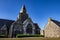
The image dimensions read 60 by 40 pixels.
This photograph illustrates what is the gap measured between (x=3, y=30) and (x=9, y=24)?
443 cm

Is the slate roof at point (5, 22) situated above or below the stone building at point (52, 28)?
above

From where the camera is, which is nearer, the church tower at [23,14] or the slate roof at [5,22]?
the slate roof at [5,22]

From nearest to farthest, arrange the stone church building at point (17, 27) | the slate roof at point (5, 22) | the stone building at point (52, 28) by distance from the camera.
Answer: the stone building at point (52, 28), the stone church building at point (17, 27), the slate roof at point (5, 22)

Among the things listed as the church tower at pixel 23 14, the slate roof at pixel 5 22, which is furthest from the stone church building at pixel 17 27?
the church tower at pixel 23 14

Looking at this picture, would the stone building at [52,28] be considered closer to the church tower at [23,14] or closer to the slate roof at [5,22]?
the slate roof at [5,22]

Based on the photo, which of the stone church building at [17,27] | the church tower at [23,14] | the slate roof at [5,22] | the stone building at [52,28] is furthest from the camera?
the church tower at [23,14]

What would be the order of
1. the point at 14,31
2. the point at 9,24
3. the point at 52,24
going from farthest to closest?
the point at 9,24
the point at 14,31
the point at 52,24

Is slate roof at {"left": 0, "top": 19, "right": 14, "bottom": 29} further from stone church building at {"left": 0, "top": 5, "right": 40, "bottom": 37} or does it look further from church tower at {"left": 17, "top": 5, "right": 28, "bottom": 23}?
church tower at {"left": 17, "top": 5, "right": 28, "bottom": 23}

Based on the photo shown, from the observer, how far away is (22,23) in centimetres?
6166

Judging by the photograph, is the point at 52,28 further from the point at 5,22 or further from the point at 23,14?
the point at 23,14

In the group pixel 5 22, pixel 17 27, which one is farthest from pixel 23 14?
pixel 17 27

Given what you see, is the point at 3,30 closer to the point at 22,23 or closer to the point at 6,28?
the point at 6,28

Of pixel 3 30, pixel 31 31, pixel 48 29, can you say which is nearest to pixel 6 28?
pixel 3 30

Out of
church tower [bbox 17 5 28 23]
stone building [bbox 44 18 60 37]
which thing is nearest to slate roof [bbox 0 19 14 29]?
church tower [bbox 17 5 28 23]
